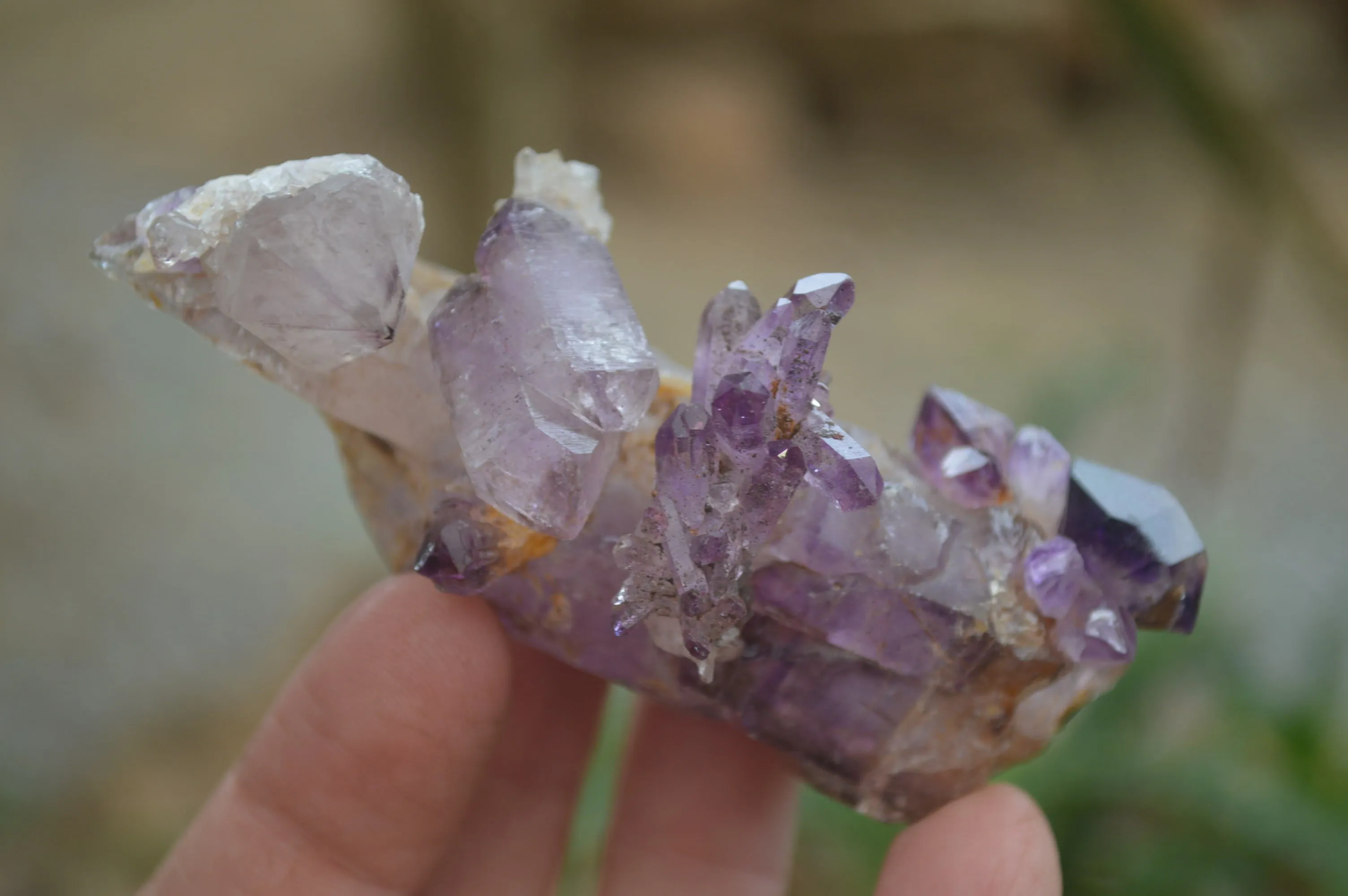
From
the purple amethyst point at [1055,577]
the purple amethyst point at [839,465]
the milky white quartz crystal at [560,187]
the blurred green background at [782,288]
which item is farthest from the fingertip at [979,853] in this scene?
the blurred green background at [782,288]

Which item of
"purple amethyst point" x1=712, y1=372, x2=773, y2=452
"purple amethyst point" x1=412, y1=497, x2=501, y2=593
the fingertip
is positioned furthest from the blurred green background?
"purple amethyst point" x1=712, y1=372, x2=773, y2=452

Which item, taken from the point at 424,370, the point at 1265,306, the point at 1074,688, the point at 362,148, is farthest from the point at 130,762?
the point at 1265,306

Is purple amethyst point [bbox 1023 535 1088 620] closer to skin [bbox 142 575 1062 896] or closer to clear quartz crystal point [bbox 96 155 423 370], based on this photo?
skin [bbox 142 575 1062 896]

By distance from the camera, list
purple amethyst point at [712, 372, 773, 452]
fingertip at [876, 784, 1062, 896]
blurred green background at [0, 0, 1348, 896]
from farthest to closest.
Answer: blurred green background at [0, 0, 1348, 896]
fingertip at [876, 784, 1062, 896]
purple amethyst point at [712, 372, 773, 452]

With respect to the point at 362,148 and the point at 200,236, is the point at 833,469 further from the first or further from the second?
the point at 362,148

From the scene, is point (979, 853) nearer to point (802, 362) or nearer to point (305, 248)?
point (802, 362)
